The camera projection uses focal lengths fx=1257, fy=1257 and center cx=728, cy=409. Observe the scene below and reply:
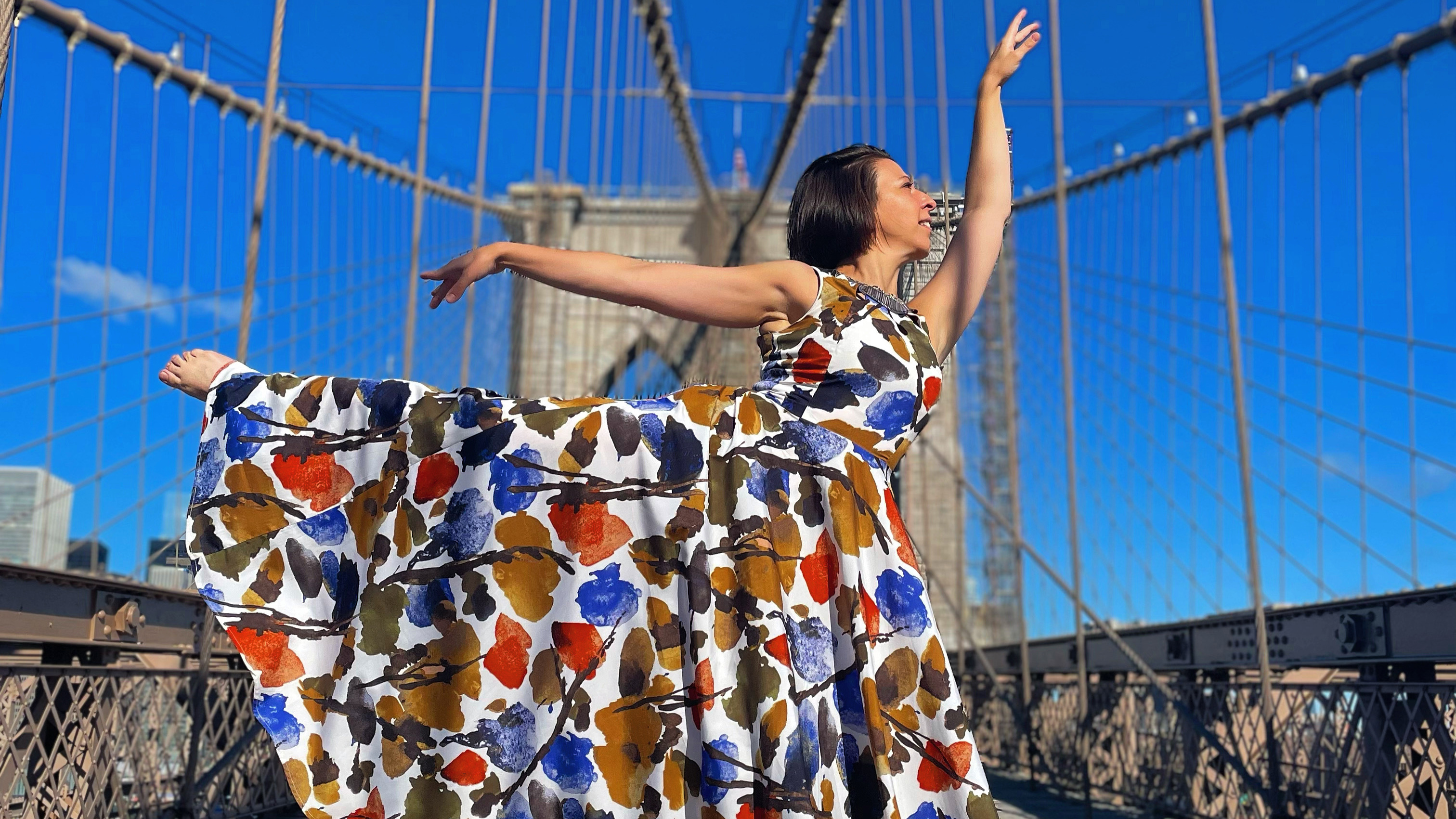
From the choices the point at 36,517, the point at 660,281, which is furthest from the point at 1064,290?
the point at 36,517

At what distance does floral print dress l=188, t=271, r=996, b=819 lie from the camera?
51.2 inches

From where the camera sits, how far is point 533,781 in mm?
1311

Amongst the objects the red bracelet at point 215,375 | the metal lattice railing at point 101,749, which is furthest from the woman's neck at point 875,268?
the metal lattice railing at point 101,749

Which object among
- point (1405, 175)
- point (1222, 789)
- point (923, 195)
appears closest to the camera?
point (923, 195)

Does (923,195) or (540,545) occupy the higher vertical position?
(923,195)

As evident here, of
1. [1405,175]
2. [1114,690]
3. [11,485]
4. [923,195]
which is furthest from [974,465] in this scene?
[11,485]

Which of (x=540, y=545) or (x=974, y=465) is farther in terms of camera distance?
(x=974, y=465)

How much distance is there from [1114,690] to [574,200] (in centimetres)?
2096

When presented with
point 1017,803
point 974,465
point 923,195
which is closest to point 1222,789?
point 1017,803

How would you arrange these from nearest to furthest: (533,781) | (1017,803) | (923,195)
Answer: (533,781) → (923,195) → (1017,803)

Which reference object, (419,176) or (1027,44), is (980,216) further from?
(419,176)

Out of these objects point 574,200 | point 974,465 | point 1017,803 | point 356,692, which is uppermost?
point 574,200

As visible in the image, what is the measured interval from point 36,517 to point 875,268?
43.8ft

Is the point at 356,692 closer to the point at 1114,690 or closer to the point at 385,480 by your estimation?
the point at 385,480
